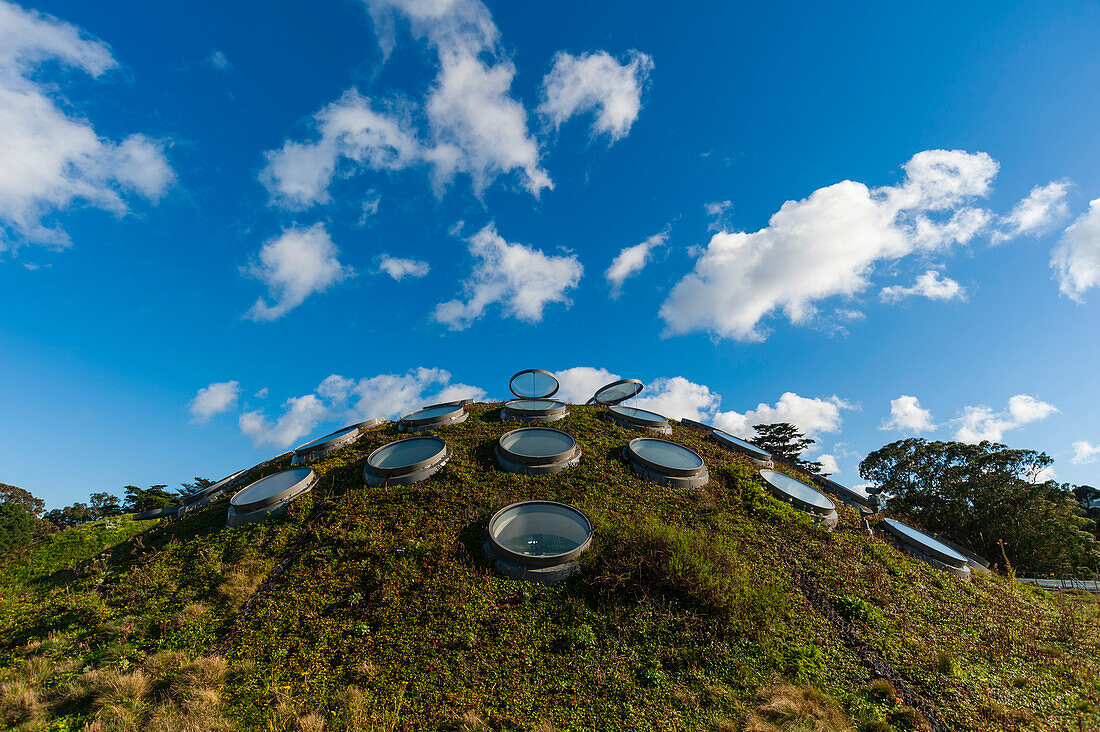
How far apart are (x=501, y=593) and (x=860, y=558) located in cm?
1495

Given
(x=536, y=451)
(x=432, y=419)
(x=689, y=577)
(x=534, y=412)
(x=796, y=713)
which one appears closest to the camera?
(x=796, y=713)

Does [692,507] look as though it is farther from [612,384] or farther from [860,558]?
[612,384]

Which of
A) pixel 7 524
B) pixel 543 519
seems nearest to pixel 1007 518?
pixel 543 519

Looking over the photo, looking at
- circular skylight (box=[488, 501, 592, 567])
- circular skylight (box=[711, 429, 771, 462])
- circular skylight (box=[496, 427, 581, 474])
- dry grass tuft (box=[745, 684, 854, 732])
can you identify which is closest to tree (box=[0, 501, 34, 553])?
circular skylight (box=[496, 427, 581, 474])

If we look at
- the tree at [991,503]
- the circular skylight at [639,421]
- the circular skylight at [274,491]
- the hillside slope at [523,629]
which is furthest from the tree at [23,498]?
the tree at [991,503]

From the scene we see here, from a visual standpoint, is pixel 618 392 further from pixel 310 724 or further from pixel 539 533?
pixel 310 724

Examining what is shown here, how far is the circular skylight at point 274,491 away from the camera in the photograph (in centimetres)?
1748

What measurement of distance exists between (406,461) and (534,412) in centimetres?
823

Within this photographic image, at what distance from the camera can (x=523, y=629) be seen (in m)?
11.6

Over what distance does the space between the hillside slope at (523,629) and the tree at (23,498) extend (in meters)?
42.5

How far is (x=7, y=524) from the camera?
116 feet

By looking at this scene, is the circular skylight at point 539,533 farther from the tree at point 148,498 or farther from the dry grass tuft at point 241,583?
the tree at point 148,498

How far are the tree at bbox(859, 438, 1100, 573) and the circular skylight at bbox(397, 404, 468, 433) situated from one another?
36928 mm

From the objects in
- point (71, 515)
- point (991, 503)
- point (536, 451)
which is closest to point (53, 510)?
point (71, 515)
